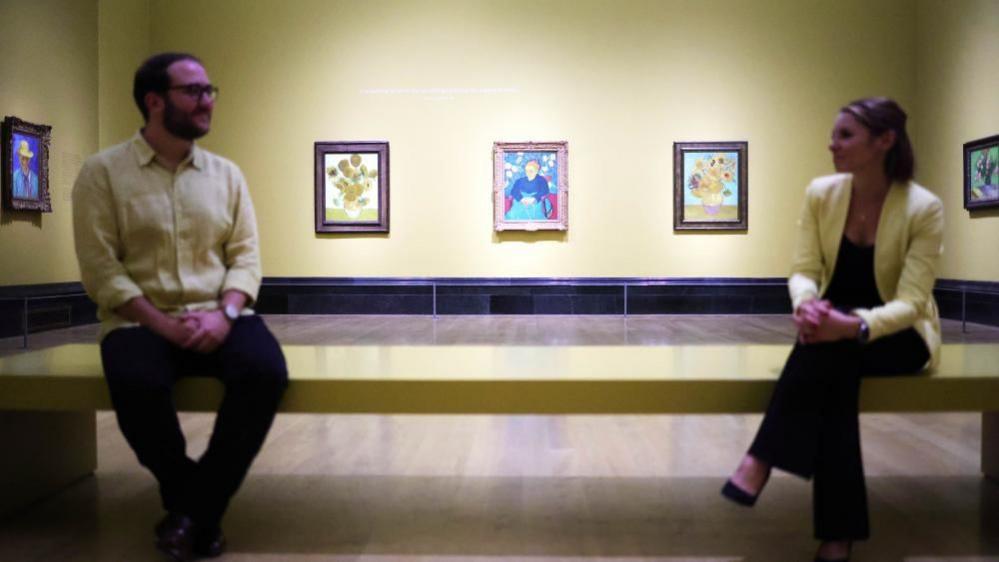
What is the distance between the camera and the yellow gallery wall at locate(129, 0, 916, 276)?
13.9 metres

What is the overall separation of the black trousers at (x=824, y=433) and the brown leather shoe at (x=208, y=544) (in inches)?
78.8

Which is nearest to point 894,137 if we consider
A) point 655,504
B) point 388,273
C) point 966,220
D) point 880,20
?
point 655,504

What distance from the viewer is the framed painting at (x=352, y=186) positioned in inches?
551

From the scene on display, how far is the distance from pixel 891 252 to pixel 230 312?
257 cm

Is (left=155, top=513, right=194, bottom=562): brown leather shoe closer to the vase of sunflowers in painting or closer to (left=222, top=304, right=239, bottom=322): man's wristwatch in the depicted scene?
(left=222, top=304, right=239, bottom=322): man's wristwatch

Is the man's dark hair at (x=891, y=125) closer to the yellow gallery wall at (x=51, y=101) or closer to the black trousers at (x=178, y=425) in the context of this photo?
the black trousers at (x=178, y=425)

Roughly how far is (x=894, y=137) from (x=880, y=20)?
41.4ft

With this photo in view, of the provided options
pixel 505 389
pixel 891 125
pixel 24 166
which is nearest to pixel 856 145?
pixel 891 125

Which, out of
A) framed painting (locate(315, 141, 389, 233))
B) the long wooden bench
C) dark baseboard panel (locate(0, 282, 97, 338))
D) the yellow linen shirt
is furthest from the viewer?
framed painting (locate(315, 141, 389, 233))

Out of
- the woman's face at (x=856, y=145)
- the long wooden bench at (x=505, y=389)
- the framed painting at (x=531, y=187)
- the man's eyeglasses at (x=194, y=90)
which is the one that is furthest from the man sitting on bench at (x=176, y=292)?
the framed painting at (x=531, y=187)

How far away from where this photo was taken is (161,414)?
2.92 metres

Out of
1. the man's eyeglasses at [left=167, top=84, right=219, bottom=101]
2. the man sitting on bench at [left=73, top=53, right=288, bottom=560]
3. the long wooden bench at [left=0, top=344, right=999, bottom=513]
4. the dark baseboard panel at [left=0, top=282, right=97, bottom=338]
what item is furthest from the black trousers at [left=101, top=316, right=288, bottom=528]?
the dark baseboard panel at [left=0, top=282, right=97, bottom=338]

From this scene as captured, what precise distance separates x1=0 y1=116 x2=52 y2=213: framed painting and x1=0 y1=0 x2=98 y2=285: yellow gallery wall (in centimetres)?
15

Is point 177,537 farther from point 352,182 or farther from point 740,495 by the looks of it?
point 352,182
